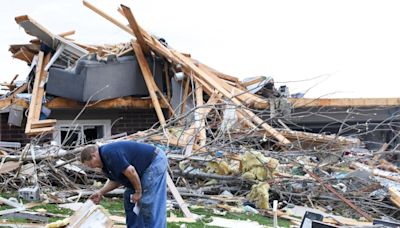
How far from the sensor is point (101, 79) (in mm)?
10305

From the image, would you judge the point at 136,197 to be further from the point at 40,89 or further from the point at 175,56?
the point at 175,56

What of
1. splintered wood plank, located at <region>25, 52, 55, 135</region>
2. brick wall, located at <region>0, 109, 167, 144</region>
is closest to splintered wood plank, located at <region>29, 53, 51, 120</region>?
splintered wood plank, located at <region>25, 52, 55, 135</region>

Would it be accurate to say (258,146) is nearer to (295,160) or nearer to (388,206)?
(295,160)

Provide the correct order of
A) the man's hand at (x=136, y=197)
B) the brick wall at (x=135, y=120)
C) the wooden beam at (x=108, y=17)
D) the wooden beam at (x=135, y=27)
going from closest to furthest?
the man's hand at (x=136, y=197)
the wooden beam at (x=135, y=27)
the wooden beam at (x=108, y=17)
the brick wall at (x=135, y=120)

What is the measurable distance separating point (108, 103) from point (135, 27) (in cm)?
168

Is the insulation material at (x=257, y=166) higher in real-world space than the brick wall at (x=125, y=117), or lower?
lower

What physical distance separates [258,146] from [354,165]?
193cm

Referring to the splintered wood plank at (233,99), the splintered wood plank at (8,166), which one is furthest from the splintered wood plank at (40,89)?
the splintered wood plank at (233,99)

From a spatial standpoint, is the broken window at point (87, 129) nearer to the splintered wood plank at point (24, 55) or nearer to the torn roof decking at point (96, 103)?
the torn roof decking at point (96, 103)

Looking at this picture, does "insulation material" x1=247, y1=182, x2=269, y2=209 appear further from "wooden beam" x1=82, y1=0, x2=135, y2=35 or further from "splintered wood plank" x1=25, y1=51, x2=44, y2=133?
"wooden beam" x1=82, y1=0, x2=135, y2=35

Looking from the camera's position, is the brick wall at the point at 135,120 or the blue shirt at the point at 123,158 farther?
the brick wall at the point at 135,120

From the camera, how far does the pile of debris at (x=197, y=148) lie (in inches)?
295

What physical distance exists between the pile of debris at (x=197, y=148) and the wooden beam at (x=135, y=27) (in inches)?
1.1

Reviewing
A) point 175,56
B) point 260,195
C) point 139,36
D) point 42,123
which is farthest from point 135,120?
point 260,195
